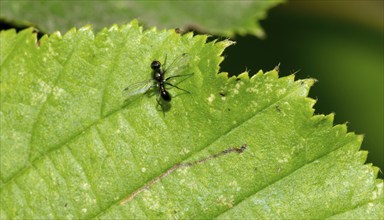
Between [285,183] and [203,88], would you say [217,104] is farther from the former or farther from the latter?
[285,183]

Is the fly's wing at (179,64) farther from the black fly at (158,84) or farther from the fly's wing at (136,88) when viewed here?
the fly's wing at (136,88)

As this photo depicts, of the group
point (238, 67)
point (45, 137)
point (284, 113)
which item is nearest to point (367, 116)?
point (238, 67)

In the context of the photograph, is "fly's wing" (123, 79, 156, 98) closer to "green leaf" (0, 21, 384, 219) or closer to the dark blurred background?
"green leaf" (0, 21, 384, 219)

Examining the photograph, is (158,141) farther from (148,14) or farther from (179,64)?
(148,14)

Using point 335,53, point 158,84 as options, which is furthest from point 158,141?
point 335,53

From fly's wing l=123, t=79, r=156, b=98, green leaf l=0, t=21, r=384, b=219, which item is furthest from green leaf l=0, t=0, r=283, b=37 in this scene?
fly's wing l=123, t=79, r=156, b=98
